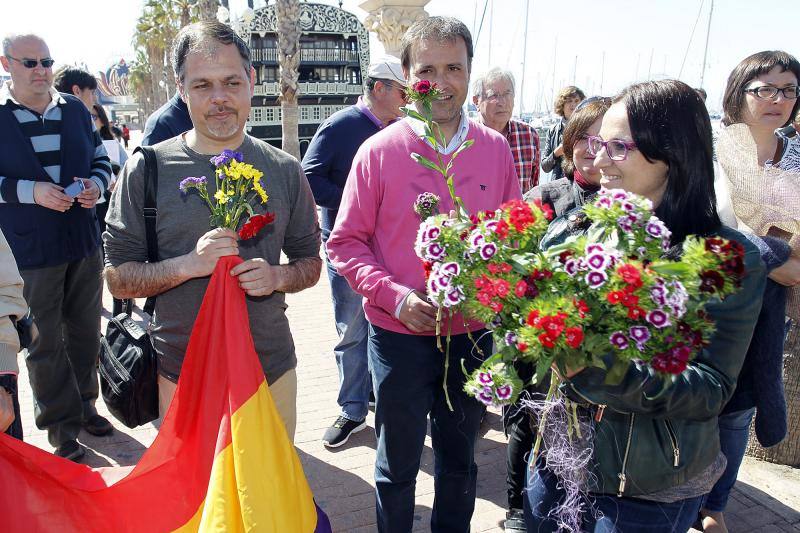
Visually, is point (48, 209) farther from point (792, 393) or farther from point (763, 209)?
point (792, 393)

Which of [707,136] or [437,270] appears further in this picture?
[707,136]

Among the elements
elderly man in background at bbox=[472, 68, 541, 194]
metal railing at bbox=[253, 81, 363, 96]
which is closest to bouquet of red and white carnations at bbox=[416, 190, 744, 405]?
elderly man in background at bbox=[472, 68, 541, 194]

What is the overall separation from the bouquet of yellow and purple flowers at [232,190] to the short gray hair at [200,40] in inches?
19.6

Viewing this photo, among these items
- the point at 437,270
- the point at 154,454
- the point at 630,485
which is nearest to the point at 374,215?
the point at 437,270

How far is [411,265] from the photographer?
2.66 metres

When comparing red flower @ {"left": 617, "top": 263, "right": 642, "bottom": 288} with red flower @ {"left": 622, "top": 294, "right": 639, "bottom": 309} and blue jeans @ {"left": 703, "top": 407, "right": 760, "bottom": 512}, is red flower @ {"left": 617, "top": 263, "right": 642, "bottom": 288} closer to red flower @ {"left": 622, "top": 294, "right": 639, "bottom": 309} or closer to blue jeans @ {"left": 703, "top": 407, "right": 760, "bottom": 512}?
red flower @ {"left": 622, "top": 294, "right": 639, "bottom": 309}

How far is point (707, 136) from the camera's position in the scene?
1.80 metres

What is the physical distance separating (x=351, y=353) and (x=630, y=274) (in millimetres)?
3177

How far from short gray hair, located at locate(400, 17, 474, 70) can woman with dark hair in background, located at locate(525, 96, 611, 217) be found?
781 mm

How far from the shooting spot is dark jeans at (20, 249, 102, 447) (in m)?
3.90

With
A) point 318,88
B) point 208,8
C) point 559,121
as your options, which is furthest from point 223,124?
point 318,88

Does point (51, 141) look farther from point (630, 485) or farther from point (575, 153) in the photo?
point (630, 485)

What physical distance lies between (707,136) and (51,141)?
3.91 metres

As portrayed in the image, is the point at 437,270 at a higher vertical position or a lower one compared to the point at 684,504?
higher
